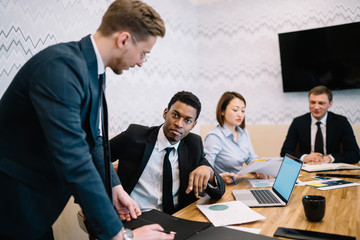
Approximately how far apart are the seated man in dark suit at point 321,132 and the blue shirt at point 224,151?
641 mm

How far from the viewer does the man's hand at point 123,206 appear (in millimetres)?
1173

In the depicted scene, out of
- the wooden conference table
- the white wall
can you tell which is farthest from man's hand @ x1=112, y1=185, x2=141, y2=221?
the white wall

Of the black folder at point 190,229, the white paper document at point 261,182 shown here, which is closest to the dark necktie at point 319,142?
the white paper document at point 261,182

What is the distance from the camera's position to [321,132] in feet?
9.41

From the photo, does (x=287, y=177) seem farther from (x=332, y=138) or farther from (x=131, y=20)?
(x=332, y=138)

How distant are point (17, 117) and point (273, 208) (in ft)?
3.50

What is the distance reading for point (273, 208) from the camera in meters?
1.29

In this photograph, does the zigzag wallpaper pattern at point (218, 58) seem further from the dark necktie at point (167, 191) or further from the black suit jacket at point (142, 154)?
the dark necktie at point (167, 191)

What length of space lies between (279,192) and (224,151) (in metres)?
0.97

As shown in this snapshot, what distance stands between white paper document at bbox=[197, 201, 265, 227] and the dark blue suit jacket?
48 centimetres

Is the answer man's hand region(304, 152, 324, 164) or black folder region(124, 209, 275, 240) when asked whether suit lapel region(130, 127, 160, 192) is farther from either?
man's hand region(304, 152, 324, 164)

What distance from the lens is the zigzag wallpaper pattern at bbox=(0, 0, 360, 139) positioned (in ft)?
9.64

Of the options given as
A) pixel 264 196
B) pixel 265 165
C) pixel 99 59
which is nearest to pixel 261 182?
pixel 265 165

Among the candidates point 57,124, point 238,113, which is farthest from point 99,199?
point 238,113
